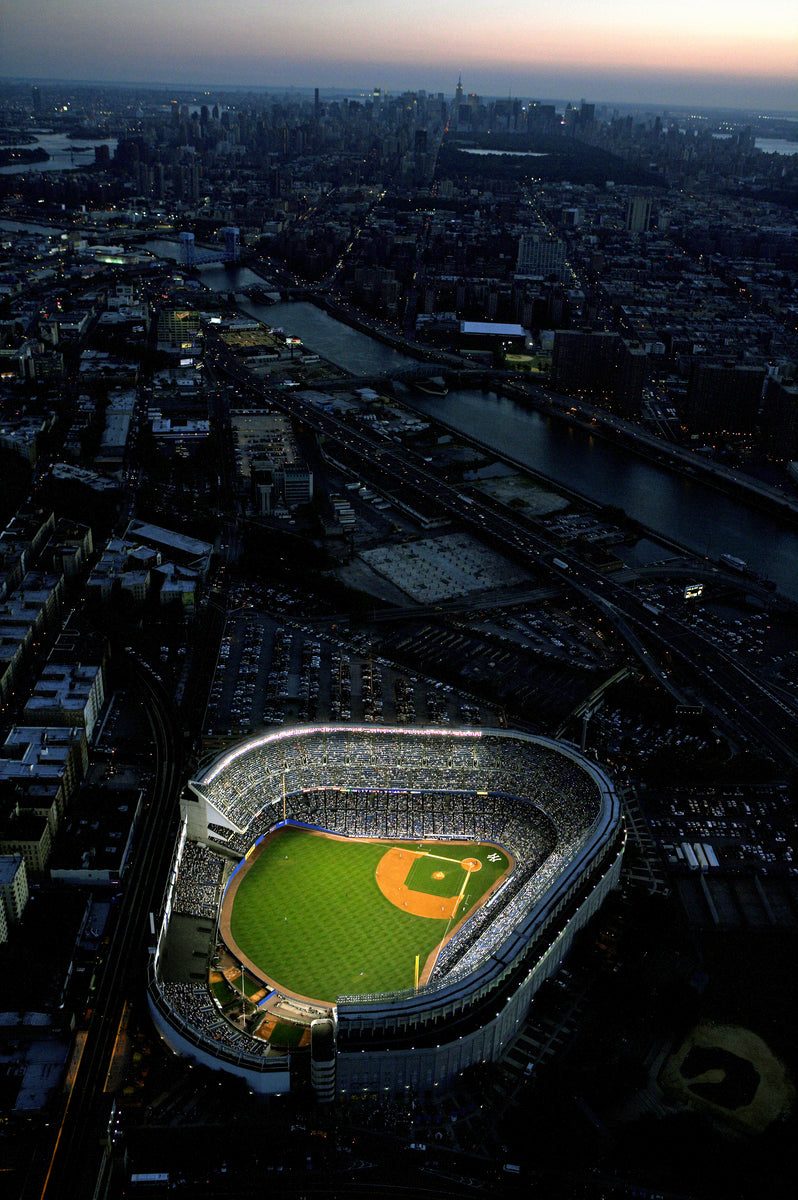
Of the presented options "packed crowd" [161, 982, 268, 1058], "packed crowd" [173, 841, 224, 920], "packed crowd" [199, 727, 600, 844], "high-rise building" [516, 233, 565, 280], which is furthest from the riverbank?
"packed crowd" [161, 982, 268, 1058]

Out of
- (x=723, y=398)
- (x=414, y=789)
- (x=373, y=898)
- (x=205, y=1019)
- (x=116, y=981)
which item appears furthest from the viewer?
(x=723, y=398)

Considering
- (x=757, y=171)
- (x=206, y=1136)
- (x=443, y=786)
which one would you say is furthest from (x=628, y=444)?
(x=757, y=171)

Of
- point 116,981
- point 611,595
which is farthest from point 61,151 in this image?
point 116,981

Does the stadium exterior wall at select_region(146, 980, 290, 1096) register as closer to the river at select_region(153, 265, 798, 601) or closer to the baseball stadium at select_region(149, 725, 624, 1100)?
the baseball stadium at select_region(149, 725, 624, 1100)

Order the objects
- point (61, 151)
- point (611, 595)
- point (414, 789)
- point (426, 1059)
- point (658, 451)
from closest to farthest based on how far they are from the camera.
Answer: point (426, 1059) → point (414, 789) → point (611, 595) → point (658, 451) → point (61, 151)

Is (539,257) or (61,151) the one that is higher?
(61,151)

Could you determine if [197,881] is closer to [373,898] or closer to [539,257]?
[373,898]

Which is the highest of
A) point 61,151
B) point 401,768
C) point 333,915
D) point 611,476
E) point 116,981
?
point 61,151
